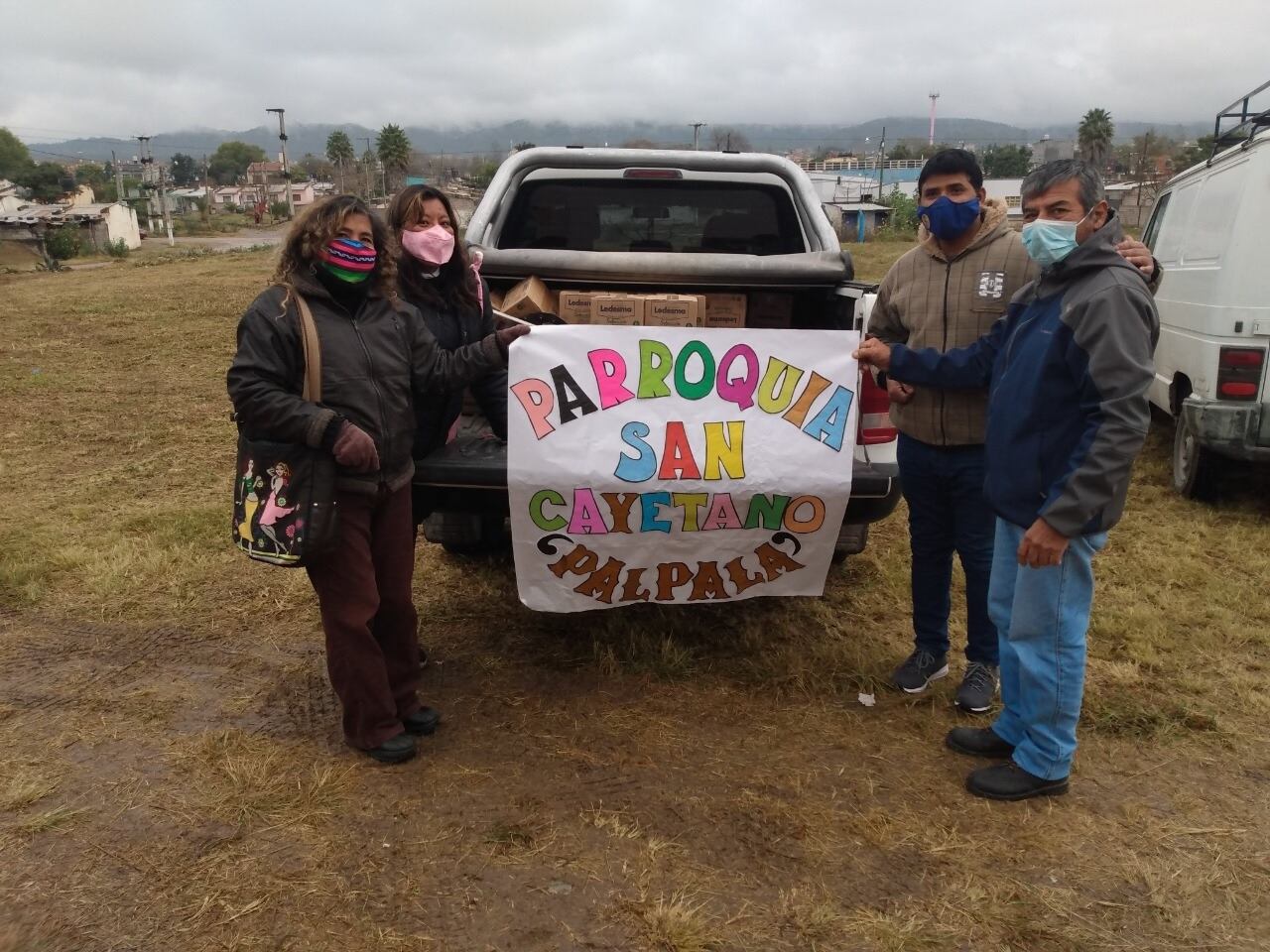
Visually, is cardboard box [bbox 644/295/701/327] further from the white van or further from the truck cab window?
the white van

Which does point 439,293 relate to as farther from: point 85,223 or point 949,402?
point 85,223

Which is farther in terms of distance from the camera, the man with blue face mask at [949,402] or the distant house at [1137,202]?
the distant house at [1137,202]

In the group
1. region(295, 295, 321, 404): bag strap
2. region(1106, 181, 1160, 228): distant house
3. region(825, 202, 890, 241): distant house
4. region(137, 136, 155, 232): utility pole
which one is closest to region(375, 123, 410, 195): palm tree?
region(137, 136, 155, 232): utility pole

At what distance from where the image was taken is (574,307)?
13.0 feet

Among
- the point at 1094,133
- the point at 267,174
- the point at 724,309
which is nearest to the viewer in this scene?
the point at 724,309

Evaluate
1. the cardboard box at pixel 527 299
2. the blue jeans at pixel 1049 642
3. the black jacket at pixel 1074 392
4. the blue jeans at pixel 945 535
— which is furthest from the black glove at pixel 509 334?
the blue jeans at pixel 1049 642

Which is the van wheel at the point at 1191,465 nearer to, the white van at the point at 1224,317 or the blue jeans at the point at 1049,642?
the white van at the point at 1224,317

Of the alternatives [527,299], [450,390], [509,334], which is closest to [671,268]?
[527,299]

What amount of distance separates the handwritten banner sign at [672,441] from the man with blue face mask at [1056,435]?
1.87ft

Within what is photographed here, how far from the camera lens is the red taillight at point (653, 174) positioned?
5363 mm

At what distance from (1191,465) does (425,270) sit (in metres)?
5.22

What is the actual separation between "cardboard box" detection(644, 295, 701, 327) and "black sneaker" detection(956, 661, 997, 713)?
180cm

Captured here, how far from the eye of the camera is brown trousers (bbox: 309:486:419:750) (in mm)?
3082

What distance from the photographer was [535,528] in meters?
3.45
